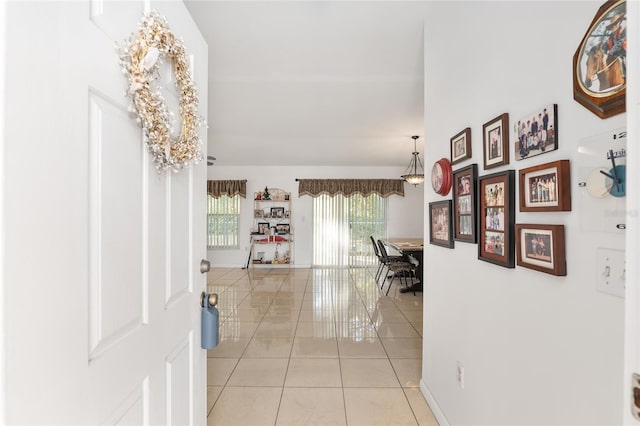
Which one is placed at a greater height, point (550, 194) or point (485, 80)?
point (485, 80)

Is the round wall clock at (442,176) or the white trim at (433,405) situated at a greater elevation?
the round wall clock at (442,176)

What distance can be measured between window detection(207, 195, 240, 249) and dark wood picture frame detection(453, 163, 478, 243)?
6680mm

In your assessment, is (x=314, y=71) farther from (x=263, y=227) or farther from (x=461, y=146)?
(x=263, y=227)

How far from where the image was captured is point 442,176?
1788mm

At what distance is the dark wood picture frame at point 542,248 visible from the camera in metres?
0.94

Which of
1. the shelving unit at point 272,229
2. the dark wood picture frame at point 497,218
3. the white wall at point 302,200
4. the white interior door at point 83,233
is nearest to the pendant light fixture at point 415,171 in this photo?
the white wall at point 302,200

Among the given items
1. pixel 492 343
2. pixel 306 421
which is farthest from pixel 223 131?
pixel 492 343

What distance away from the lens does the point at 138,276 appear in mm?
893

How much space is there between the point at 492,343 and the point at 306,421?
123cm

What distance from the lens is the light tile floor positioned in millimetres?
1979

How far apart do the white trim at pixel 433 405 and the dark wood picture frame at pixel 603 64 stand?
174 centimetres

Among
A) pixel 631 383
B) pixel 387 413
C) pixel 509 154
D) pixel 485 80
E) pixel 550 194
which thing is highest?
pixel 485 80

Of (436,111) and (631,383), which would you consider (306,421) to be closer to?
(631,383)

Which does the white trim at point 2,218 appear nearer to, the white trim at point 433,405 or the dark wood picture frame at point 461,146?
the dark wood picture frame at point 461,146
